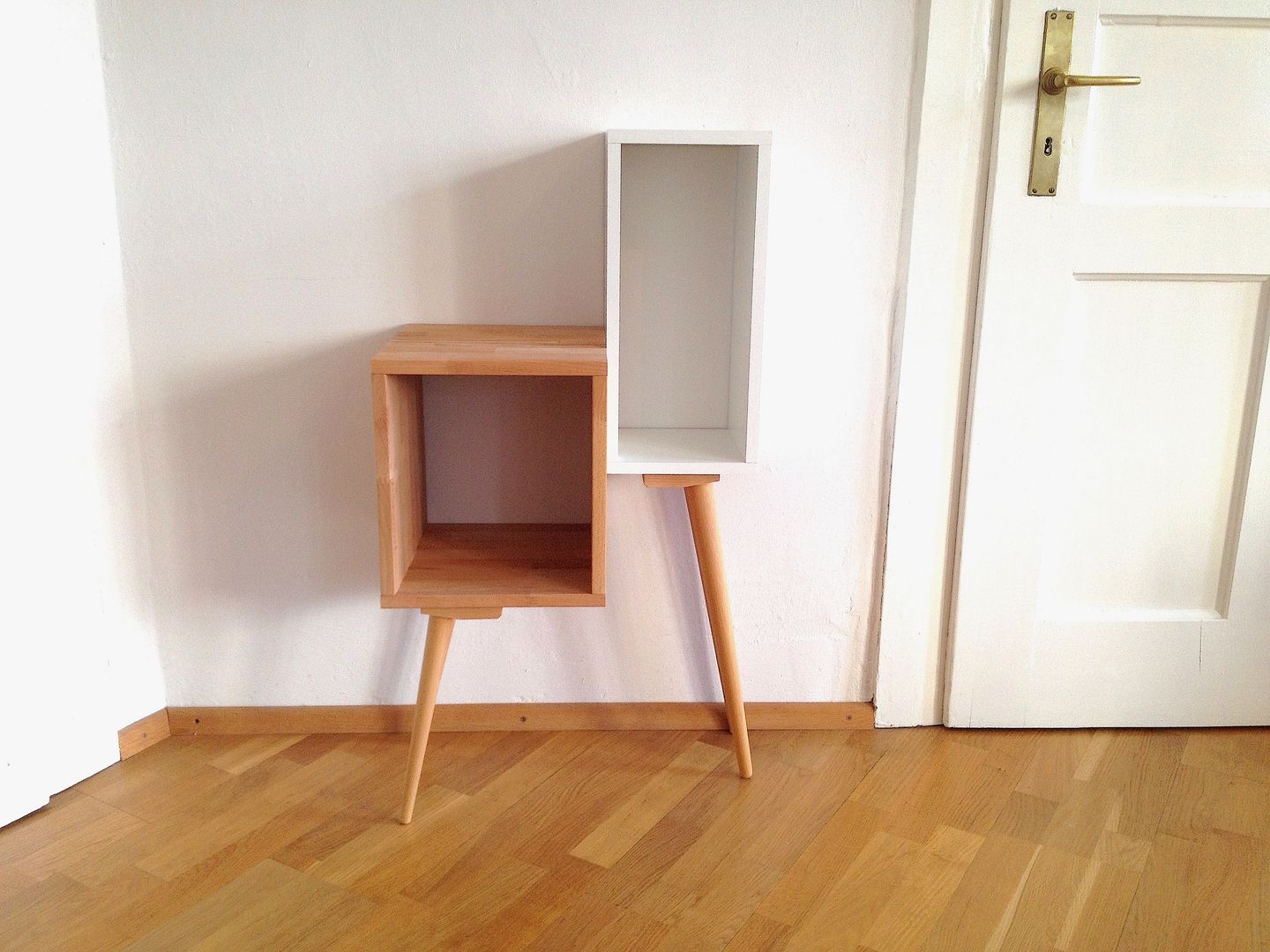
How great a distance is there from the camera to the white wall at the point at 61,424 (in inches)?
64.0

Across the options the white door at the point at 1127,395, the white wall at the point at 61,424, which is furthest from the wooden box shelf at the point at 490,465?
the white door at the point at 1127,395

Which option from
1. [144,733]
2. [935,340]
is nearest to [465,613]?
[144,733]

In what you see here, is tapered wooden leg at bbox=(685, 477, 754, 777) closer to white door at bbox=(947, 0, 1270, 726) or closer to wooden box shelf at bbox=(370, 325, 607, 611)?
wooden box shelf at bbox=(370, 325, 607, 611)

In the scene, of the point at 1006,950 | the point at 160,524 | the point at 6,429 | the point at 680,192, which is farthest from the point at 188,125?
the point at 1006,950

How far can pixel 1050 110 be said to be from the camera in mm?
1784

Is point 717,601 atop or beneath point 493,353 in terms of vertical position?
beneath

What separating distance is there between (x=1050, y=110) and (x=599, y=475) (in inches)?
39.2

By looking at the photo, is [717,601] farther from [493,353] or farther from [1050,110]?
[1050,110]

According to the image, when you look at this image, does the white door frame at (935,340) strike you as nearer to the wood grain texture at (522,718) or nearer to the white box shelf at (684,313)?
the wood grain texture at (522,718)

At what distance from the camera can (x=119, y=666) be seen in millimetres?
1879

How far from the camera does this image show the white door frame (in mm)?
1775

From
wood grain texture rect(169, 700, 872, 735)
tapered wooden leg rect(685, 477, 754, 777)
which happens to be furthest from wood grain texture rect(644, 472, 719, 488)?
wood grain texture rect(169, 700, 872, 735)

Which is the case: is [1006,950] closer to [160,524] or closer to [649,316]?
[649,316]

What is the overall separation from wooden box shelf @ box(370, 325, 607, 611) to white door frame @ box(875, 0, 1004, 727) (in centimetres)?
58
